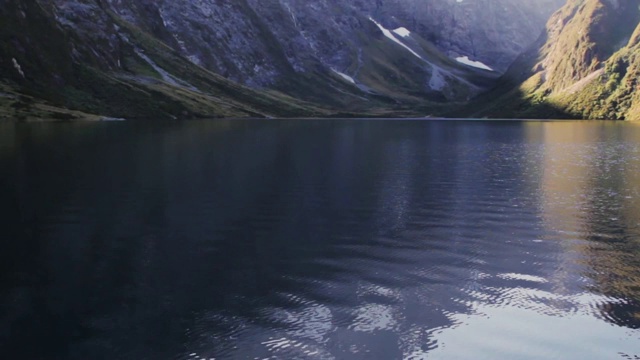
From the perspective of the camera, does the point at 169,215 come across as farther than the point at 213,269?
Yes

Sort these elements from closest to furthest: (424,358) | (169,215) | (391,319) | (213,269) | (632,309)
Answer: (424,358)
(391,319)
(632,309)
(213,269)
(169,215)

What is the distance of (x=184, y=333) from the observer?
2102cm

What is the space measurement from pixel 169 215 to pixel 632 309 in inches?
1148

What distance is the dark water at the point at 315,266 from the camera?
20.6 meters

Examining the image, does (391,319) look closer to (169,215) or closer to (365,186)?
(169,215)

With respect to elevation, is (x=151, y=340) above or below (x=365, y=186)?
below

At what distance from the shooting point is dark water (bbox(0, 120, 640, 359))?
20641mm

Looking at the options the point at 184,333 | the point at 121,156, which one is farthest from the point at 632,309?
the point at 121,156

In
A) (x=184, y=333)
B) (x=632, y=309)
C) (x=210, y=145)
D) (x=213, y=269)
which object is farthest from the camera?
(x=210, y=145)

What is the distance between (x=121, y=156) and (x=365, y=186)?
37.8m

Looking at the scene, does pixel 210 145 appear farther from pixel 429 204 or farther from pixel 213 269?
pixel 213 269

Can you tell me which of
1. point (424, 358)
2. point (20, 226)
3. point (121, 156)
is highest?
point (121, 156)

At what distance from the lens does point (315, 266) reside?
29.5m

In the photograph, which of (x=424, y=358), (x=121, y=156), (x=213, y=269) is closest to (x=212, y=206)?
(x=213, y=269)
